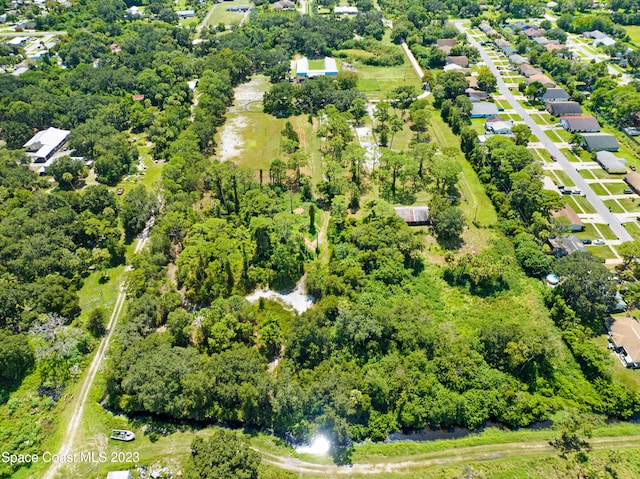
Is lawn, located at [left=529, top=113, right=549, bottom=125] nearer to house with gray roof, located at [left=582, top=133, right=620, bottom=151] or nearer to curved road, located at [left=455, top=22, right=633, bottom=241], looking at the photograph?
curved road, located at [left=455, top=22, right=633, bottom=241]

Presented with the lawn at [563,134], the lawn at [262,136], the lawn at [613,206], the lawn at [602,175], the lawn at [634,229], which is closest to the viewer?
the lawn at [634,229]

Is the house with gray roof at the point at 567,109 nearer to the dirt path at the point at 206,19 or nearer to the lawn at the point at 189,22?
the dirt path at the point at 206,19

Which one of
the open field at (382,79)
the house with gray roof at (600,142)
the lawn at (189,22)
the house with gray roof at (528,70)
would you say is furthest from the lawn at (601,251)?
the lawn at (189,22)

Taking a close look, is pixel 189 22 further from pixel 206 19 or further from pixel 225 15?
pixel 225 15

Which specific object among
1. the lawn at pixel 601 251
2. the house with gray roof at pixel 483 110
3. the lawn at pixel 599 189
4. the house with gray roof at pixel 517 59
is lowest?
the lawn at pixel 601 251

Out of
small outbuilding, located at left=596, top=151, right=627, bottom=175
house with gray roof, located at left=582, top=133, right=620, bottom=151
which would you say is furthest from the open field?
small outbuilding, located at left=596, top=151, right=627, bottom=175

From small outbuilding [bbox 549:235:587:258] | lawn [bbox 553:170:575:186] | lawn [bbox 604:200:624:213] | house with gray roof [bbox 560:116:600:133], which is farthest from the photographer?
house with gray roof [bbox 560:116:600:133]

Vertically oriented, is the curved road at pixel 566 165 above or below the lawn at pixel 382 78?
below

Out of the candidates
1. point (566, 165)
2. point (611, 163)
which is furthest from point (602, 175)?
point (566, 165)
